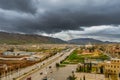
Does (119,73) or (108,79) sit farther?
(119,73)

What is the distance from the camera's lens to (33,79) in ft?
173

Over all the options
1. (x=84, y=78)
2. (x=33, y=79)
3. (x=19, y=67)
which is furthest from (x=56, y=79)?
(x=19, y=67)

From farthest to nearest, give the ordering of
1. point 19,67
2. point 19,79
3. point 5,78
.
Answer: point 19,67, point 5,78, point 19,79

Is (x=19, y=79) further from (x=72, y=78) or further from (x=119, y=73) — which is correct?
(x=119, y=73)

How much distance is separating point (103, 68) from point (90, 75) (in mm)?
9519

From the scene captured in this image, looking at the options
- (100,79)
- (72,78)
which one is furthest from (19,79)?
(100,79)

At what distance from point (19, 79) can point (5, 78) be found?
15.8 ft

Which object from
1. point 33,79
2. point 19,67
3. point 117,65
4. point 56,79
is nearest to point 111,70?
point 117,65

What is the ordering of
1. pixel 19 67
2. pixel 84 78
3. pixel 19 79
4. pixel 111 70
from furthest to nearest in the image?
pixel 19 67, pixel 111 70, pixel 19 79, pixel 84 78

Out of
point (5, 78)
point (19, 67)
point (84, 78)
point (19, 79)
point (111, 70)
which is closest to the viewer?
point (84, 78)

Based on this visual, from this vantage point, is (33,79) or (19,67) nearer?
(33,79)

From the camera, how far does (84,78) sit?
153 feet

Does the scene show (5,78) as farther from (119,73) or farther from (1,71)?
(119,73)

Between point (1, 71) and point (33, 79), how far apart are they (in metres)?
12.5
